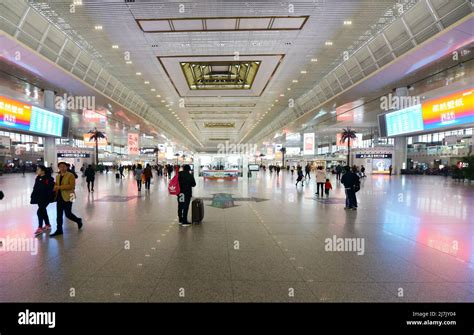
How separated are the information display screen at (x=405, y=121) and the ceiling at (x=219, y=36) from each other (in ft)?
11.7

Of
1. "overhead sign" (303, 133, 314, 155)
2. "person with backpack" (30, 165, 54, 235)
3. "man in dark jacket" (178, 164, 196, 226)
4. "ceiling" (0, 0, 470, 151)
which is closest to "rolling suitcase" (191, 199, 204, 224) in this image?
"man in dark jacket" (178, 164, 196, 226)

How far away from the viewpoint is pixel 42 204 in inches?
267

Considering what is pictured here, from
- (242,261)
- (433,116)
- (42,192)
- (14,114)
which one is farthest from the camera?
(433,116)

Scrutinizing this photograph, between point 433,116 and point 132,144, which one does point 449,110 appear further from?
point 132,144

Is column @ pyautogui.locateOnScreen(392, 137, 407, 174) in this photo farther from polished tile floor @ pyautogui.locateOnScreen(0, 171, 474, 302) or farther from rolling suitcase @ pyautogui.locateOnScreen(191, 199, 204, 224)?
rolling suitcase @ pyautogui.locateOnScreen(191, 199, 204, 224)

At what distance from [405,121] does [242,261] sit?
67.7 feet

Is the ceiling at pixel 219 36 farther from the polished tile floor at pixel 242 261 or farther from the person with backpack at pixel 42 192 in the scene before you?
the polished tile floor at pixel 242 261

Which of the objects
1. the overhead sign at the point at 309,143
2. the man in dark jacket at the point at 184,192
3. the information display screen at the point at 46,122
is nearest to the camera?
the man in dark jacket at the point at 184,192

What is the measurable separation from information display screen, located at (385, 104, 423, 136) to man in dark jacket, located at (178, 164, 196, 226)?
18.2 meters

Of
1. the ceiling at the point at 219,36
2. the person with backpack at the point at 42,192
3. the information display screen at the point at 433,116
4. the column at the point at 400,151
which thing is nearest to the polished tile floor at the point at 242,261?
the person with backpack at the point at 42,192

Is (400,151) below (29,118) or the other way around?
below

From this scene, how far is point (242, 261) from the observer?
493 cm

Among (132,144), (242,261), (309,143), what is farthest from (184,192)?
(132,144)

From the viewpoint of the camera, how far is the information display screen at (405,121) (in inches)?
778
